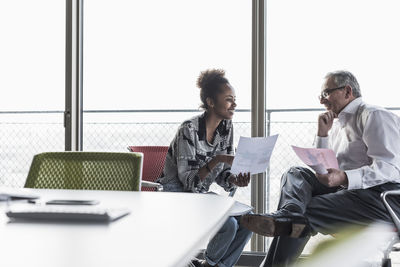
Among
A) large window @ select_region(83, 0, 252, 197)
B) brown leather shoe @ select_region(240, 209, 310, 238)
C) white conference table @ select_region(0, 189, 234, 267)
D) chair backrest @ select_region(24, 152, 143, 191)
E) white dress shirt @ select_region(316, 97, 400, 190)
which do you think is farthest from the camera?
large window @ select_region(83, 0, 252, 197)

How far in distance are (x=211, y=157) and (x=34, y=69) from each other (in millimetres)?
1808

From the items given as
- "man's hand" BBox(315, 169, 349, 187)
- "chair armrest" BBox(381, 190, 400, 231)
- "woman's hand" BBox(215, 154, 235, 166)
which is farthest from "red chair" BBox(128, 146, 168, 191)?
"chair armrest" BBox(381, 190, 400, 231)

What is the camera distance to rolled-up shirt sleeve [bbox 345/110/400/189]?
2.79m

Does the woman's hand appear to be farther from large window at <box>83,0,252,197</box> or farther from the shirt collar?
large window at <box>83,0,252,197</box>

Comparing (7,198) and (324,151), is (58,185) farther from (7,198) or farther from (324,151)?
(324,151)

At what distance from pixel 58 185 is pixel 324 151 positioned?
1.29m

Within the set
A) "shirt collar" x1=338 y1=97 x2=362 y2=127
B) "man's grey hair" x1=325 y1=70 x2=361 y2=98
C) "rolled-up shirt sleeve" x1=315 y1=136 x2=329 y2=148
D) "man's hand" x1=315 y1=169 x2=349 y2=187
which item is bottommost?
"man's hand" x1=315 y1=169 x2=349 y2=187

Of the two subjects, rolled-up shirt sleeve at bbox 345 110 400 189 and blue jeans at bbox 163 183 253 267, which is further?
blue jeans at bbox 163 183 253 267

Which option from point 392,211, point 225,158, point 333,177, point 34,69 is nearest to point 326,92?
point 333,177

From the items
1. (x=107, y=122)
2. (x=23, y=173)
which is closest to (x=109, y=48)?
(x=107, y=122)

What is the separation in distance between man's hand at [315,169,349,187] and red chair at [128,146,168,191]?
1.10 metres

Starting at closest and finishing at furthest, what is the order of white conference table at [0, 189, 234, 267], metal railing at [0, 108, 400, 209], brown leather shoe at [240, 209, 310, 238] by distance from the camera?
white conference table at [0, 189, 234, 267] → brown leather shoe at [240, 209, 310, 238] → metal railing at [0, 108, 400, 209]

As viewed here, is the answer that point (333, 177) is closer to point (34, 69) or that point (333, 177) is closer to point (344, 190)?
point (344, 190)

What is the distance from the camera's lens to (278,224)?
2.70 meters
